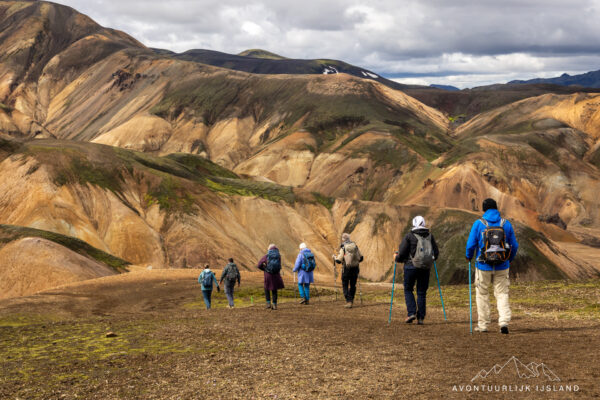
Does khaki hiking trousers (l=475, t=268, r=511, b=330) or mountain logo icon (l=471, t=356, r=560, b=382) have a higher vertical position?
khaki hiking trousers (l=475, t=268, r=511, b=330)

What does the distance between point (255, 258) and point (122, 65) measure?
147121mm

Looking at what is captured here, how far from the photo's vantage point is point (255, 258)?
5816 cm

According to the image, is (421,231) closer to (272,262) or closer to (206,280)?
(272,262)

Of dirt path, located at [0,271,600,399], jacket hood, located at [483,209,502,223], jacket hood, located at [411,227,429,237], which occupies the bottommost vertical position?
dirt path, located at [0,271,600,399]

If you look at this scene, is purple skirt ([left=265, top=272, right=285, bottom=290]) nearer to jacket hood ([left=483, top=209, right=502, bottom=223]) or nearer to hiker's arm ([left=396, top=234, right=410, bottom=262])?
hiker's arm ([left=396, top=234, right=410, bottom=262])

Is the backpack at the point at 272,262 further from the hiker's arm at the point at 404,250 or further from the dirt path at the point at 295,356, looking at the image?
the hiker's arm at the point at 404,250

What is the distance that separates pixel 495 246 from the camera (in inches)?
461

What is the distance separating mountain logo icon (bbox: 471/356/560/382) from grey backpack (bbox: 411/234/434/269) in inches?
173

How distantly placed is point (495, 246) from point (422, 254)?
219 cm

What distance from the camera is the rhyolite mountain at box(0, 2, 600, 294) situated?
58.5m

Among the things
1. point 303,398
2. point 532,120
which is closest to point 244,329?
point 303,398

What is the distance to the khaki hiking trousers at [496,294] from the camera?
12.0 metres

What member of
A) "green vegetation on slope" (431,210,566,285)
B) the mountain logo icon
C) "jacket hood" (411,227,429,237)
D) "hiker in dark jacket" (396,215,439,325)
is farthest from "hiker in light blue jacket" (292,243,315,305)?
"green vegetation on slope" (431,210,566,285)

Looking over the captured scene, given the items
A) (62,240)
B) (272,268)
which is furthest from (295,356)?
(62,240)
